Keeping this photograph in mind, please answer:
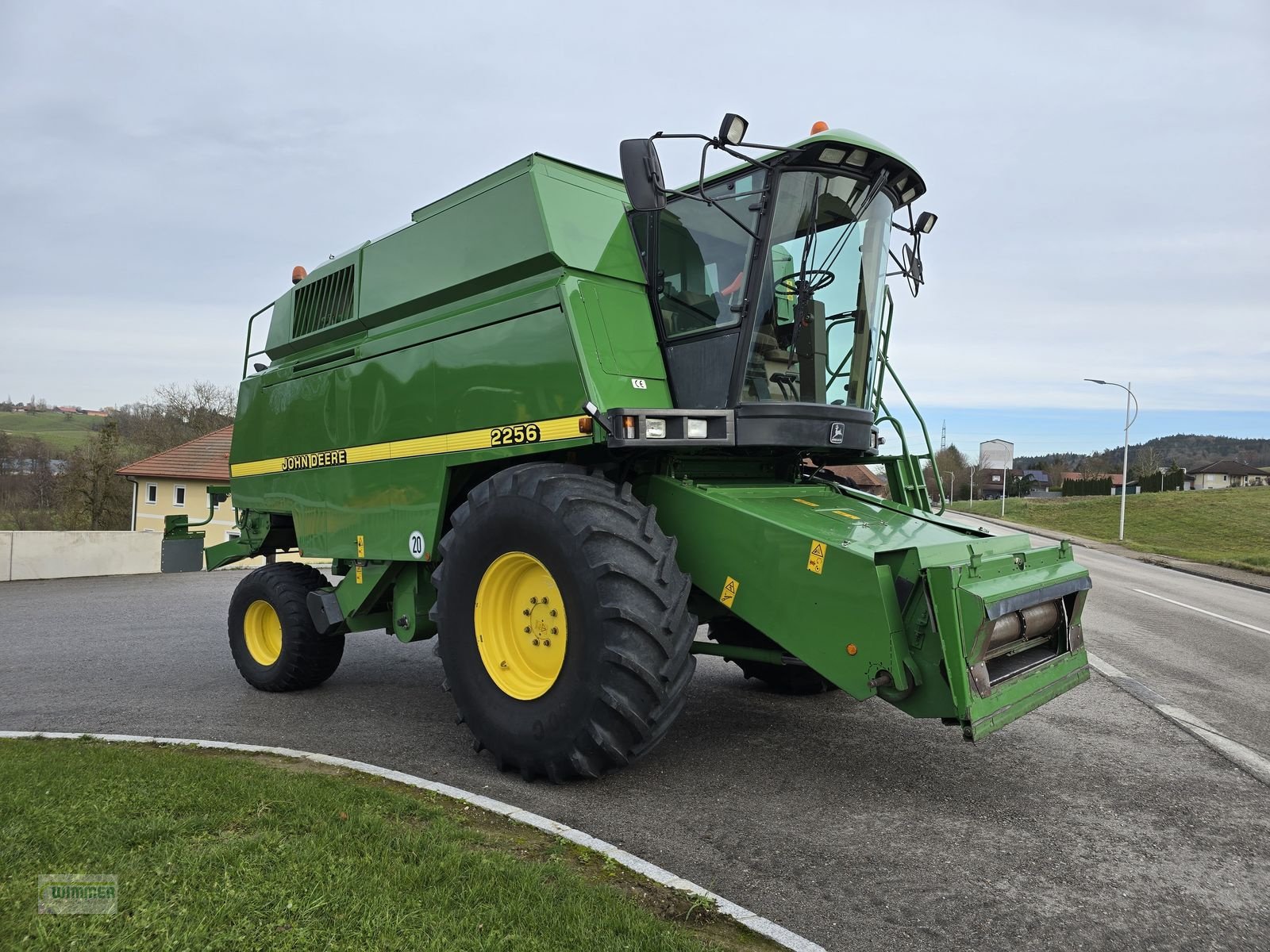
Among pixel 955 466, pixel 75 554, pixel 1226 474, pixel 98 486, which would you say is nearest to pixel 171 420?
pixel 98 486

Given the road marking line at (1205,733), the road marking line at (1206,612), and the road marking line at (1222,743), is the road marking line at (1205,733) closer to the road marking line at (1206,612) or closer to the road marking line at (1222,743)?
the road marking line at (1222,743)

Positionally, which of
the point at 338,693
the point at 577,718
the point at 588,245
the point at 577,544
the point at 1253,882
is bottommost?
the point at 338,693

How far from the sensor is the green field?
147 ft

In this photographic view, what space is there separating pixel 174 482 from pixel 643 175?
43053mm

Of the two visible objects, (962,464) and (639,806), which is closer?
(639,806)

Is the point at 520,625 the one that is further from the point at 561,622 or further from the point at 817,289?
the point at 817,289

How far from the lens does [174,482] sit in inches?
1630

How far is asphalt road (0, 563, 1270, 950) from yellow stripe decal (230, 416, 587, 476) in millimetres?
1800

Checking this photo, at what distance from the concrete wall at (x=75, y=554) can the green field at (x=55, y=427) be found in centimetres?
3063

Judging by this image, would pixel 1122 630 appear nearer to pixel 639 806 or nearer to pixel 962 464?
pixel 639 806

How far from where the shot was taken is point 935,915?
10.1ft

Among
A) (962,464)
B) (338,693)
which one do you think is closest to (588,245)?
(338,693)

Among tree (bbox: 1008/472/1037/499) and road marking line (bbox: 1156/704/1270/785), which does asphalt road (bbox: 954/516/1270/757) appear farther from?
tree (bbox: 1008/472/1037/499)

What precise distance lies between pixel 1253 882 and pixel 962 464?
104m
